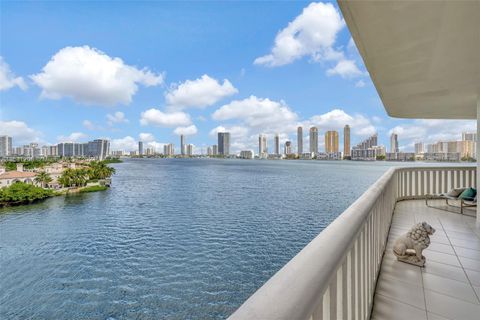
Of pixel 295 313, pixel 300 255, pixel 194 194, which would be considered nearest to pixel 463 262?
pixel 300 255

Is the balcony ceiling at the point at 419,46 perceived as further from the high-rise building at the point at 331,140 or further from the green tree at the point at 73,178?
the high-rise building at the point at 331,140

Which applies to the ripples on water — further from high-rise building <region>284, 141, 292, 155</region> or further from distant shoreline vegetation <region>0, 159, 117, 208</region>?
high-rise building <region>284, 141, 292, 155</region>

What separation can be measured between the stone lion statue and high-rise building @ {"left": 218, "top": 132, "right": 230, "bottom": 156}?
11391cm

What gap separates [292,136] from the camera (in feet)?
303

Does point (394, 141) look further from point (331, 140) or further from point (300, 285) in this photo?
point (300, 285)

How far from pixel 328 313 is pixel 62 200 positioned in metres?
45.2

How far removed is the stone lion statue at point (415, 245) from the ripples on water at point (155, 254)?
10709 millimetres

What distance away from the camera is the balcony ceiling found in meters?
1.74

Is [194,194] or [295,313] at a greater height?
[295,313]

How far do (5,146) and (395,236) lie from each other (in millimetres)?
84199

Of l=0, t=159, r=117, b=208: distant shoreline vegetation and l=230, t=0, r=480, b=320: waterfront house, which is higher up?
l=230, t=0, r=480, b=320: waterfront house

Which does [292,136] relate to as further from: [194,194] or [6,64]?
[6,64]

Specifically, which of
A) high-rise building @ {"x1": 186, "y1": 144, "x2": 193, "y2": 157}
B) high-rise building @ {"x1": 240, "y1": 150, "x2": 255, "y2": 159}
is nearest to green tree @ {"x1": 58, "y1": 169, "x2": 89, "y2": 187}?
high-rise building @ {"x1": 240, "y1": 150, "x2": 255, "y2": 159}

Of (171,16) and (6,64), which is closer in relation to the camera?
(171,16)
